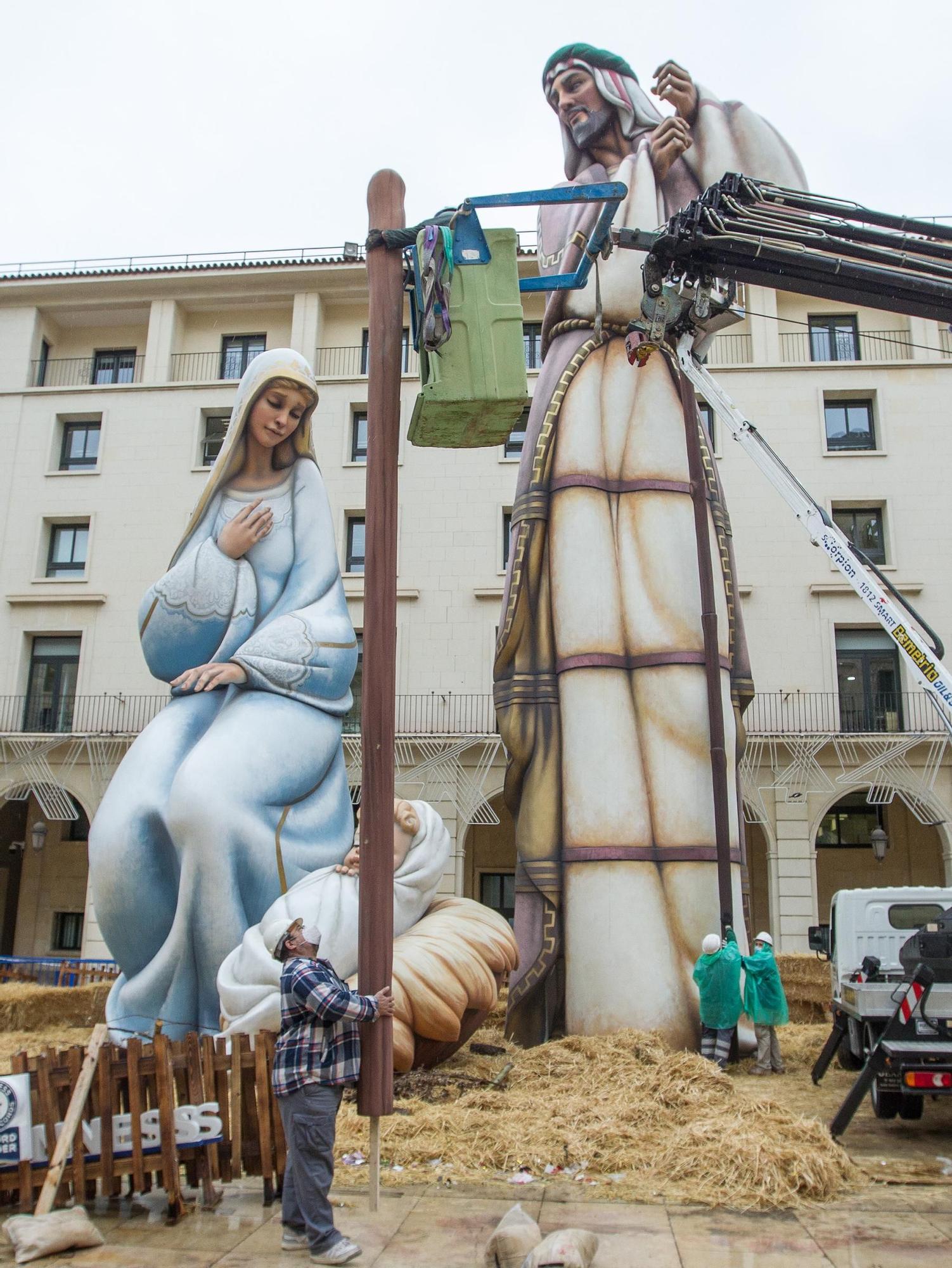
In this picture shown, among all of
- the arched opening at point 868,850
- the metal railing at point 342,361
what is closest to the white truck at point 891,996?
the arched opening at point 868,850

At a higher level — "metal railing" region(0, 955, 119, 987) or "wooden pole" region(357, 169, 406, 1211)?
"wooden pole" region(357, 169, 406, 1211)

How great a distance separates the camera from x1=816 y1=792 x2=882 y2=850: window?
27.3 metres

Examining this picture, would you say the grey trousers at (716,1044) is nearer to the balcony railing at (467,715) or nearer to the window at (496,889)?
the balcony railing at (467,715)

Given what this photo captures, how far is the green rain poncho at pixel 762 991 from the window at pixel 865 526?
18.2 meters

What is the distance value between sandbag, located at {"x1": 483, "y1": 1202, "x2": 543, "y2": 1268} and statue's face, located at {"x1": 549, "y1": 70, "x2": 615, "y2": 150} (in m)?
12.0

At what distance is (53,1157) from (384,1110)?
5.54ft

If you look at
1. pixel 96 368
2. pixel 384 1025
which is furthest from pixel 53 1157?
pixel 96 368

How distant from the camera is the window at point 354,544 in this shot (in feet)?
93.9

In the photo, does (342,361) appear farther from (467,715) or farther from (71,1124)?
(71,1124)

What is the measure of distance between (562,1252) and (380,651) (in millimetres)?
3040

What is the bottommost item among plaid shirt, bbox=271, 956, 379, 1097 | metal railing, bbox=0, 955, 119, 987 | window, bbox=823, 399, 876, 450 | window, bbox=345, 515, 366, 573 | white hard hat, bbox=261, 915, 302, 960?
metal railing, bbox=0, 955, 119, 987

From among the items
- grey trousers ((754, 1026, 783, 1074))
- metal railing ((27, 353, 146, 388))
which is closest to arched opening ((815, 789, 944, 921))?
grey trousers ((754, 1026, 783, 1074))

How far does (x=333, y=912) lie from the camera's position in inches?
388

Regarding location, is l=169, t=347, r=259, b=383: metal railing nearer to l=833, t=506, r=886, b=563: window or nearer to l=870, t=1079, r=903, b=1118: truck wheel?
l=833, t=506, r=886, b=563: window
